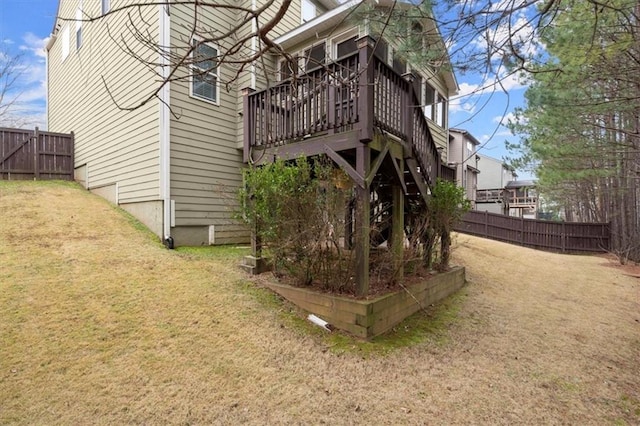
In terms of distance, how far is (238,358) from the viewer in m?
3.56

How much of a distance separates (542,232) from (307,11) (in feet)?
42.9

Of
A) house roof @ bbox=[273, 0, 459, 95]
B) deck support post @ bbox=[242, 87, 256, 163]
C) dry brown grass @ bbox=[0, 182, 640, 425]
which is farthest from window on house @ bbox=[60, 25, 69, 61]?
deck support post @ bbox=[242, 87, 256, 163]

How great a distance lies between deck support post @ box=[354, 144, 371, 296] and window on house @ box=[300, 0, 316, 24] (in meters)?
7.93

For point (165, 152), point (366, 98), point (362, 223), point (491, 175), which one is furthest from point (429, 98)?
point (491, 175)

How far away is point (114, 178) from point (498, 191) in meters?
26.0

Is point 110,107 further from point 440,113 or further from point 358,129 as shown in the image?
point 440,113

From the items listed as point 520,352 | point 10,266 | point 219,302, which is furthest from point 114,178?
point 520,352

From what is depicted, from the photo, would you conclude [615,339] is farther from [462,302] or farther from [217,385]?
[217,385]

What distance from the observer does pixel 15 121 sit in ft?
46.0

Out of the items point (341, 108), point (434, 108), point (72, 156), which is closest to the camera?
point (341, 108)

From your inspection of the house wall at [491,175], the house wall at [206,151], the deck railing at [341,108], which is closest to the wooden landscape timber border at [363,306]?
the deck railing at [341,108]

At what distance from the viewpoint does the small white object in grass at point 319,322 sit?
435cm

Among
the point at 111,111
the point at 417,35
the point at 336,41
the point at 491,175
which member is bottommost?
the point at 417,35

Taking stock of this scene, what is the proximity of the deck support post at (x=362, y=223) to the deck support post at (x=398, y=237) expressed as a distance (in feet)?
2.58
